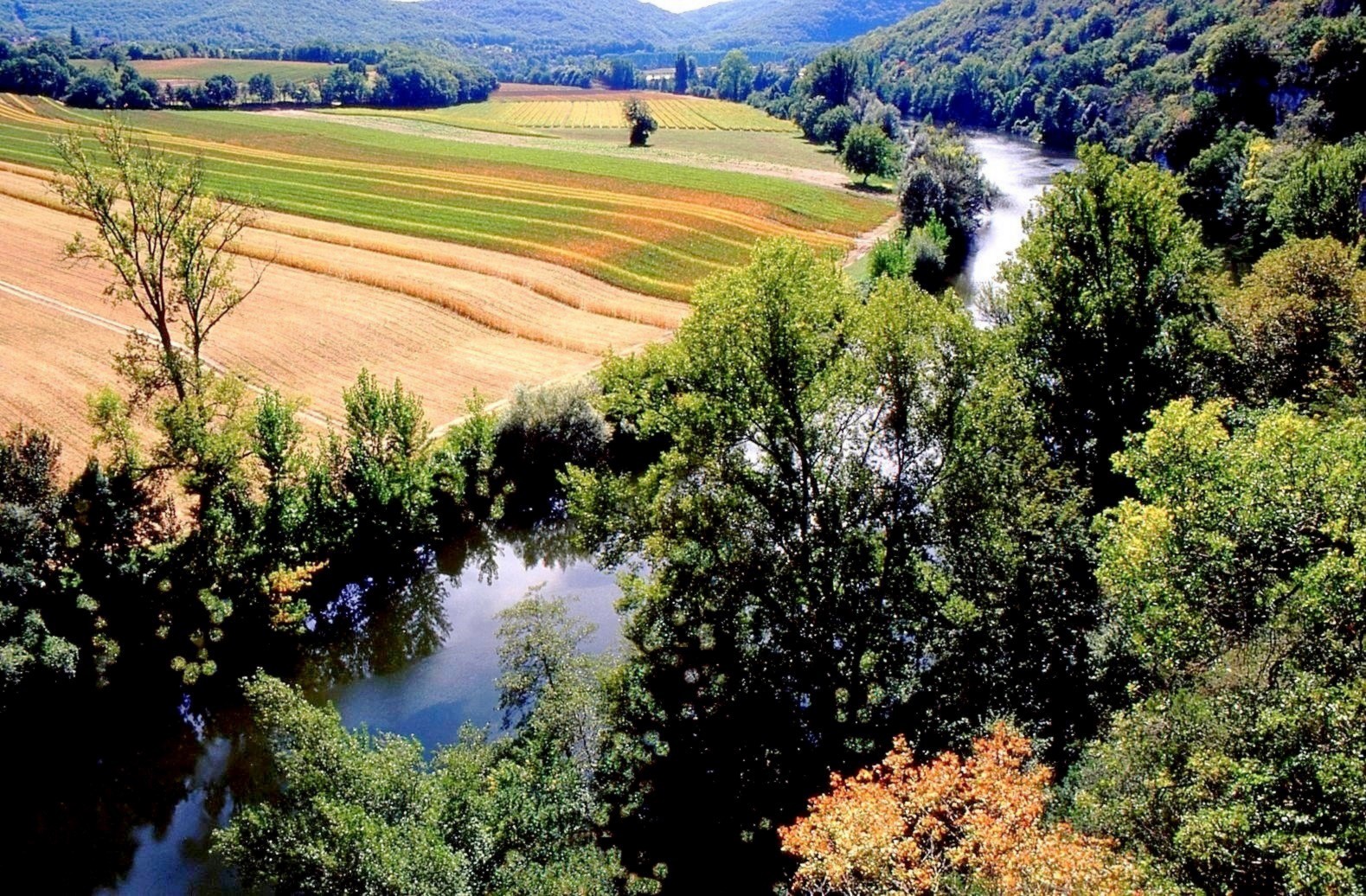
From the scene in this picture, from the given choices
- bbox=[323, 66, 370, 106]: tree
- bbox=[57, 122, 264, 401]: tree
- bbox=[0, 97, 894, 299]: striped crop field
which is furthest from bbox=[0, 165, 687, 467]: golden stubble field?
bbox=[323, 66, 370, 106]: tree

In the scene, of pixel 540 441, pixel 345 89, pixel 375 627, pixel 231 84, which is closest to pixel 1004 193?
pixel 540 441

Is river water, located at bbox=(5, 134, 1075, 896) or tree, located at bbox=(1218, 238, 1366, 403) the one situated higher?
tree, located at bbox=(1218, 238, 1366, 403)

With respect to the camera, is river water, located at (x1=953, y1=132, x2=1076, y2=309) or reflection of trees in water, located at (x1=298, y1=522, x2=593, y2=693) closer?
reflection of trees in water, located at (x1=298, y1=522, x2=593, y2=693)

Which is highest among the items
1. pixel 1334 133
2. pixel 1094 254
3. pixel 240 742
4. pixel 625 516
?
pixel 1334 133

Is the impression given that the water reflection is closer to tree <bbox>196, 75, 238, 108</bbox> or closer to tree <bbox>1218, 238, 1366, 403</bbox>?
tree <bbox>1218, 238, 1366, 403</bbox>

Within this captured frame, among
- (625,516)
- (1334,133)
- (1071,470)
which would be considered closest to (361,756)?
(625,516)

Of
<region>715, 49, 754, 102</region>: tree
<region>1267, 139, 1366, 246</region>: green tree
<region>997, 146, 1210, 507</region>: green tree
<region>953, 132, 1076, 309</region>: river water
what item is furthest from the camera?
<region>715, 49, 754, 102</region>: tree

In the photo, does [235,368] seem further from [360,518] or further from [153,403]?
[360,518]
